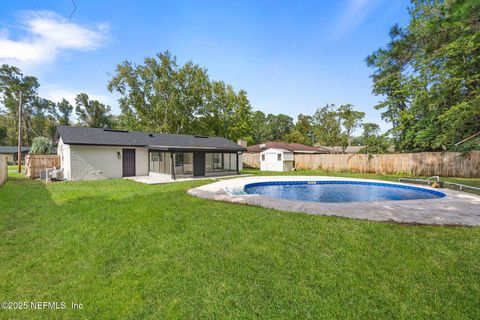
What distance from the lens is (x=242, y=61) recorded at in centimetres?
1502

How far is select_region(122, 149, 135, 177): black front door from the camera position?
585 inches

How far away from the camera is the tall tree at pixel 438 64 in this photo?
3447 millimetres

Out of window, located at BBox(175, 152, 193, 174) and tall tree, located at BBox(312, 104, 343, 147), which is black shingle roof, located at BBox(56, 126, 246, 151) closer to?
window, located at BBox(175, 152, 193, 174)

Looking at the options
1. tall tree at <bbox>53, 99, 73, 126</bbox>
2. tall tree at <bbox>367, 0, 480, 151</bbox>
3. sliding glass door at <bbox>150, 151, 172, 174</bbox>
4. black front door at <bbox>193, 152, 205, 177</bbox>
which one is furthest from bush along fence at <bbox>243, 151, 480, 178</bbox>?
tall tree at <bbox>53, 99, 73, 126</bbox>

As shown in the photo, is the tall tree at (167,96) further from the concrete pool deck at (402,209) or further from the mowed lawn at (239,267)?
the mowed lawn at (239,267)

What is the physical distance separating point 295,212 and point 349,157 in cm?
1533

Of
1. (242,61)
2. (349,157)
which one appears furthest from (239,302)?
(349,157)

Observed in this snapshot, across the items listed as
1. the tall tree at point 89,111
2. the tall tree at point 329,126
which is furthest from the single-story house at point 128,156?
the tall tree at point 89,111

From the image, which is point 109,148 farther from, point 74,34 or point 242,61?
point 242,61

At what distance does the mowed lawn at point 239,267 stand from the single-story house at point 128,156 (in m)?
8.64

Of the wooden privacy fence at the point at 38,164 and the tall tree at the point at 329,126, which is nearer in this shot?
the wooden privacy fence at the point at 38,164

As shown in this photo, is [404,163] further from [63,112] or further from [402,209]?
[63,112]

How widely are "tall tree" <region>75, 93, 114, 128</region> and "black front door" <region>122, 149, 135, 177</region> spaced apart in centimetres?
3600

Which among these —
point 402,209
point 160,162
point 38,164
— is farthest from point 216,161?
point 402,209
